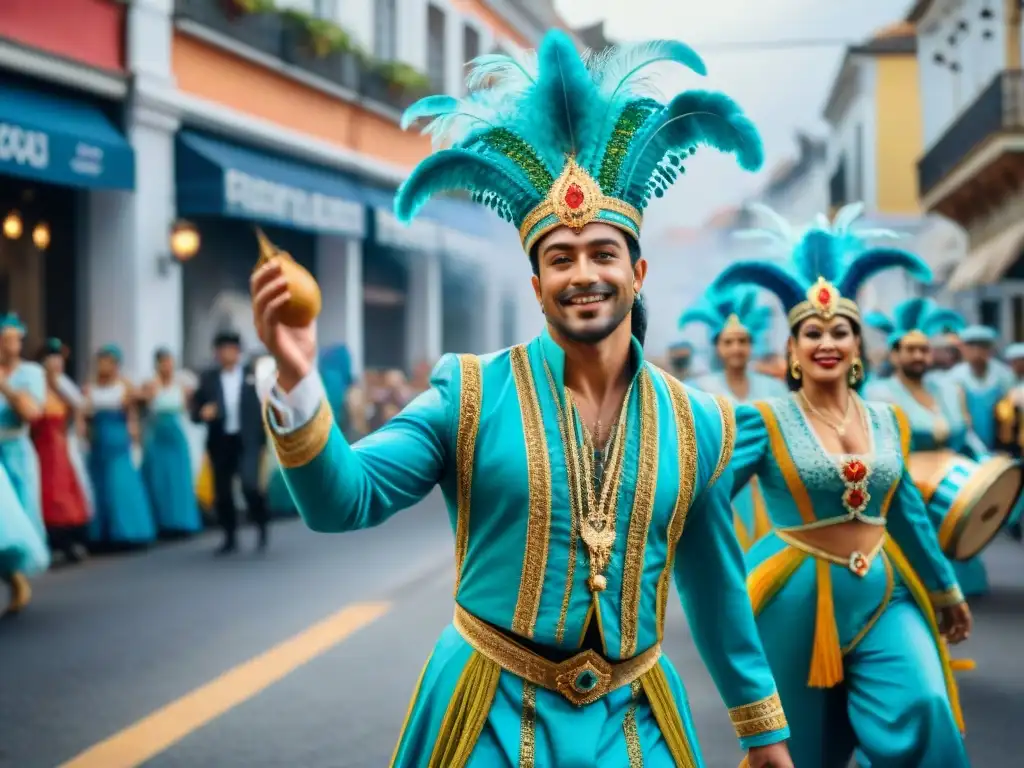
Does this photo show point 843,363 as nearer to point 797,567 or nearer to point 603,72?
point 797,567

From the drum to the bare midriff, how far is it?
0.82 metres

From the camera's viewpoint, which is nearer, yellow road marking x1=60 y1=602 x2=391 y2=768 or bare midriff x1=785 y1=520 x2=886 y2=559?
bare midriff x1=785 y1=520 x2=886 y2=559

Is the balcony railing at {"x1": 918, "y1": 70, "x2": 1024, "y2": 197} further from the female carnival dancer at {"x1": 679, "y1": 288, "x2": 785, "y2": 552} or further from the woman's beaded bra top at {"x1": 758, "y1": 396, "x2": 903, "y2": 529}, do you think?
the woman's beaded bra top at {"x1": 758, "y1": 396, "x2": 903, "y2": 529}

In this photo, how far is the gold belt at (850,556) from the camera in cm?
458

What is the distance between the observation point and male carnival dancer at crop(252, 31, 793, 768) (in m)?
2.75

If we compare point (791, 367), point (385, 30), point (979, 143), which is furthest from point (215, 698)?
point (979, 143)

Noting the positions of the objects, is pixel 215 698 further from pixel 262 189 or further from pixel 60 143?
pixel 262 189

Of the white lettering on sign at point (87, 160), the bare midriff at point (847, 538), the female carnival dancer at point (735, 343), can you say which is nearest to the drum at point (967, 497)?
the bare midriff at point (847, 538)

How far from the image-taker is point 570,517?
2.78 metres

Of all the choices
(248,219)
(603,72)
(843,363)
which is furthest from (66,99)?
(603,72)

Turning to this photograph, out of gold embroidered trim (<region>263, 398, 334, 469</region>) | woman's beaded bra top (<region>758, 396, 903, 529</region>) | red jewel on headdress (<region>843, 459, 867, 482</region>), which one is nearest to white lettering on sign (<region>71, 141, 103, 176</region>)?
woman's beaded bra top (<region>758, 396, 903, 529</region>)

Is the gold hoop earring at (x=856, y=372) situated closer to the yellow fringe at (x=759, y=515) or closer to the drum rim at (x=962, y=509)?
the drum rim at (x=962, y=509)

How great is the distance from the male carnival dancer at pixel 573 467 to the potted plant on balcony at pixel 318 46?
1762cm

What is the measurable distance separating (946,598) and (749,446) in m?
0.81
